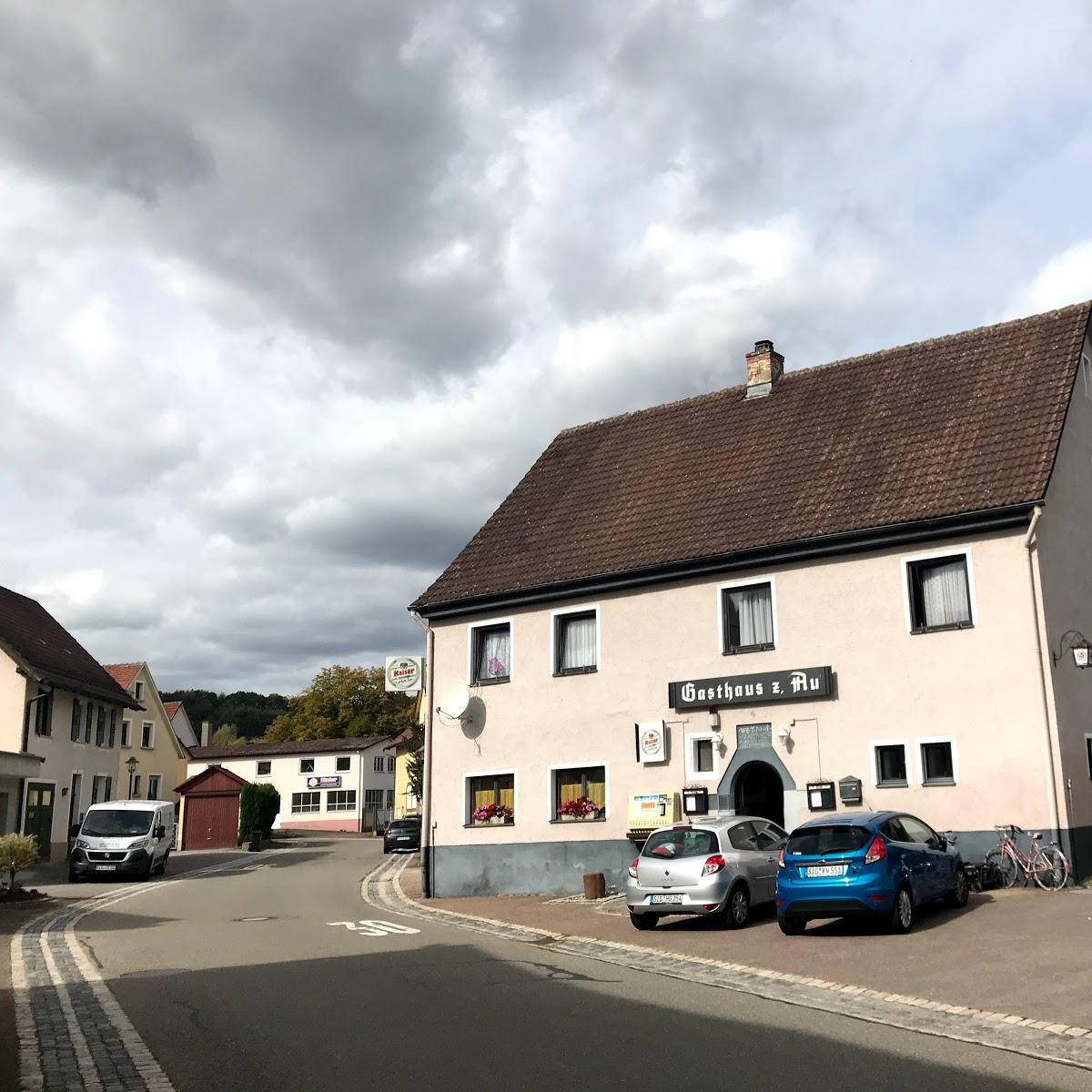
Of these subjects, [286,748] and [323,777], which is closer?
[323,777]

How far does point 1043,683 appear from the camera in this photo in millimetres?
18062

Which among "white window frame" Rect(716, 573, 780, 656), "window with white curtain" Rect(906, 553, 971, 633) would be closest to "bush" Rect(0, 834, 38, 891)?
"white window frame" Rect(716, 573, 780, 656)

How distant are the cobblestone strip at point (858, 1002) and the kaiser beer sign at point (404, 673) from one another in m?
10.5

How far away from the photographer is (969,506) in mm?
18984

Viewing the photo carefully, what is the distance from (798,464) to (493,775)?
30.0 feet

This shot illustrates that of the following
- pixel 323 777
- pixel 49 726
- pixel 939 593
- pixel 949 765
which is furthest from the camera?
pixel 323 777

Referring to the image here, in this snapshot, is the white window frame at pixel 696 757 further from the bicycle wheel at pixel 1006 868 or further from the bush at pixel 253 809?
the bush at pixel 253 809

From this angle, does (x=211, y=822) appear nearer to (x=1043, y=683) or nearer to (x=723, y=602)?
(x=723, y=602)

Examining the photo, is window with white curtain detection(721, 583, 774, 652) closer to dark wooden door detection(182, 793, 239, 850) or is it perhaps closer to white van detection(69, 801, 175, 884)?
white van detection(69, 801, 175, 884)

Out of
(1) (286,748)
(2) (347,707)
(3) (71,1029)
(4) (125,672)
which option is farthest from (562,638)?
(2) (347,707)

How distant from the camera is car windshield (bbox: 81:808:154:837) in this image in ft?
105

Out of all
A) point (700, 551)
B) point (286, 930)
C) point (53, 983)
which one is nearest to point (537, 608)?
point (700, 551)

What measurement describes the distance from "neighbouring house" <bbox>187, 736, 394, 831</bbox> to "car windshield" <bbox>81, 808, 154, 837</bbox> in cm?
4448

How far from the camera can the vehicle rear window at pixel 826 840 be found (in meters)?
14.1
